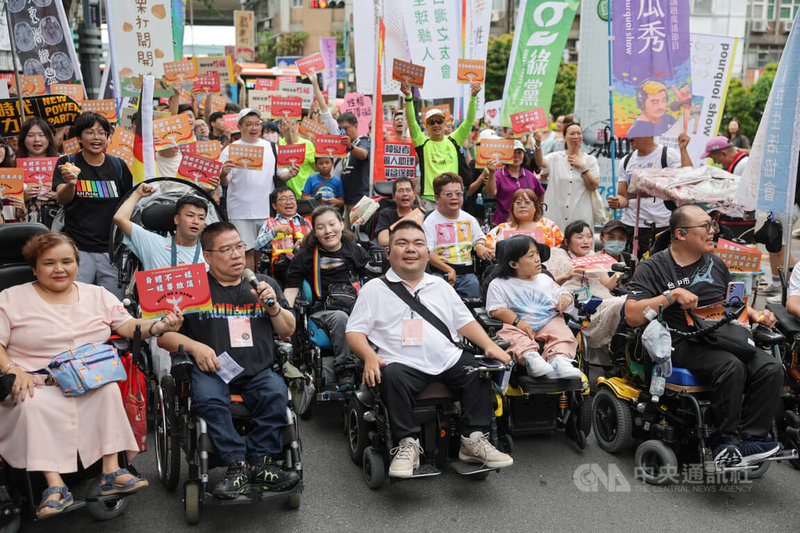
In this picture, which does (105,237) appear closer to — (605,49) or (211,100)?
(211,100)

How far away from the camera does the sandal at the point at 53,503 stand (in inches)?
134

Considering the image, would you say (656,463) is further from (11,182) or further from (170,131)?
(11,182)

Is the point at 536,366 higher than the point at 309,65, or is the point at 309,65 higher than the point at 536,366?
the point at 309,65

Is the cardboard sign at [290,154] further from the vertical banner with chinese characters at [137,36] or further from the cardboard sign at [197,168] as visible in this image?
the vertical banner with chinese characters at [137,36]

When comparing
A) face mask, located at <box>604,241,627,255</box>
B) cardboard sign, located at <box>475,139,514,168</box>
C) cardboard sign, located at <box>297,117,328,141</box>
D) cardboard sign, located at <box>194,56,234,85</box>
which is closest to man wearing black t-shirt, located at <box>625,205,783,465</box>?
face mask, located at <box>604,241,627,255</box>

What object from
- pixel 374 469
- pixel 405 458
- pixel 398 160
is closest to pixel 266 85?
pixel 398 160

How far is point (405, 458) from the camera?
4039 millimetres

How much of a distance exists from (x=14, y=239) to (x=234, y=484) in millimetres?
1933

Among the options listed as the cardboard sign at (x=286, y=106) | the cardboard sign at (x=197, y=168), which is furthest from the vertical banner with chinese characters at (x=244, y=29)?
the cardboard sign at (x=197, y=168)

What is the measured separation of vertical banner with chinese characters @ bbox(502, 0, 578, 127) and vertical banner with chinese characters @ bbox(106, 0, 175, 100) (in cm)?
463

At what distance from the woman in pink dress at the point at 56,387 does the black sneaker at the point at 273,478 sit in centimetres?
56

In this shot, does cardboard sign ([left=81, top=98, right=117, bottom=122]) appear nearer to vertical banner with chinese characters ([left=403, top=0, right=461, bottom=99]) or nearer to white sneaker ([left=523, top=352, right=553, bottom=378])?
vertical banner with chinese characters ([left=403, top=0, right=461, bottom=99])

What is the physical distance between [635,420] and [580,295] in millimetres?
1307

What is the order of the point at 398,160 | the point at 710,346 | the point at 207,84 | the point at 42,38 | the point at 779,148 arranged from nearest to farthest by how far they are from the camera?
the point at 710,346 → the point at 779,148 → the point at 398,160 → the point at 42,38 → the point at 207,84
